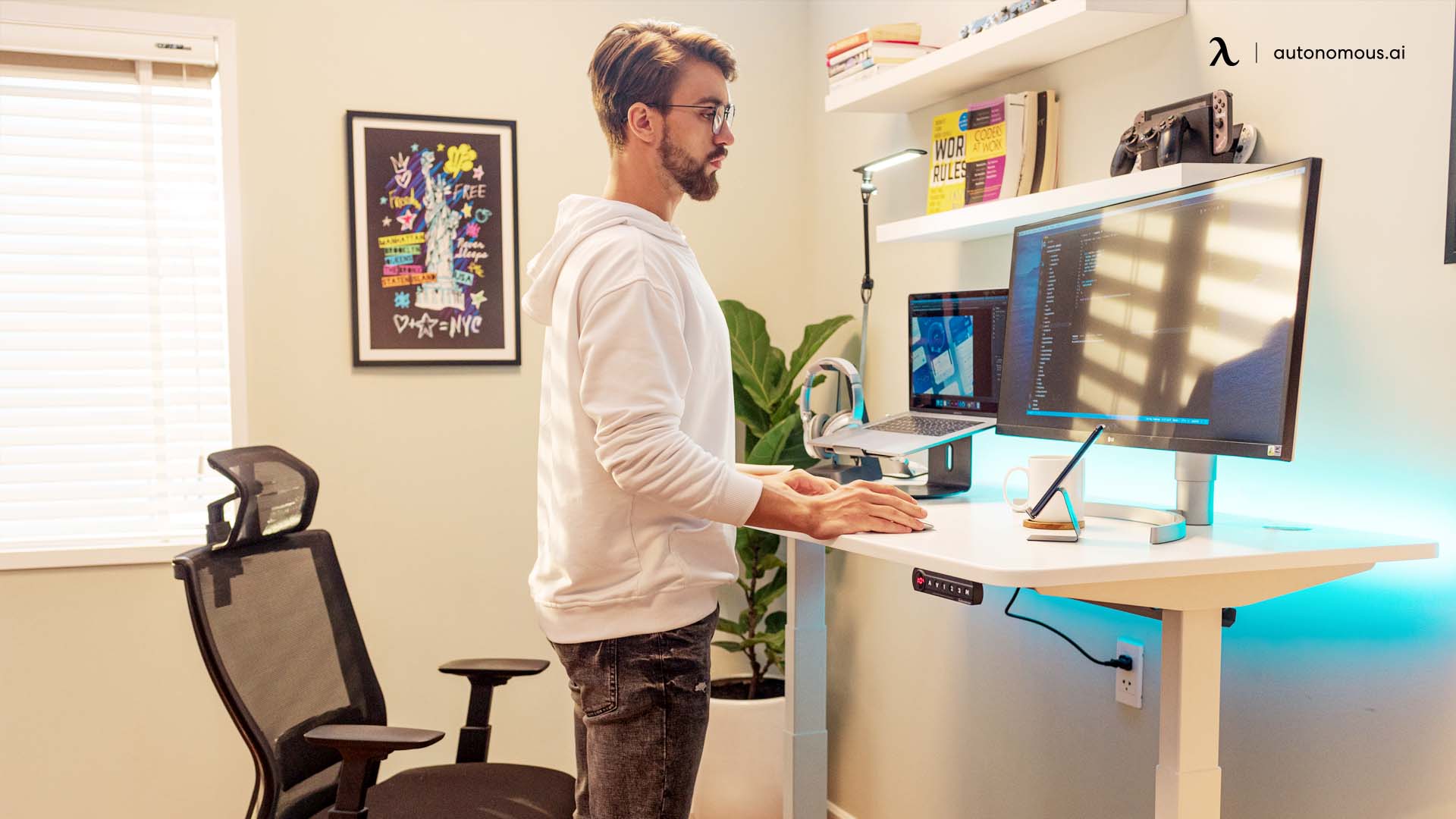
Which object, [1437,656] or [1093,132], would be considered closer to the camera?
[1437,656]

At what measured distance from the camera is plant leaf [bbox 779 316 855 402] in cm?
310

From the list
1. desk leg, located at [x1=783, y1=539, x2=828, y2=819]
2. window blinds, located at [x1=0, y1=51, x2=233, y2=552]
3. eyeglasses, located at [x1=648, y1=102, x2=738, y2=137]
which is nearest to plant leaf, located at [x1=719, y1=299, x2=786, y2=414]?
desk leg, located at [x1=783, y1=539, x2=828, y2=819]

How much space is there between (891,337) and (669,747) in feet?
5.43

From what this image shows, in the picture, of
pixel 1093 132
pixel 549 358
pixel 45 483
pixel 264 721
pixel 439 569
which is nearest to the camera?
pixel 549 358

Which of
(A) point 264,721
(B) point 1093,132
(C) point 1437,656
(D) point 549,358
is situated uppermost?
(B) point 1093,132

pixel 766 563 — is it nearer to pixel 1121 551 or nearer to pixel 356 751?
pixel 356 751

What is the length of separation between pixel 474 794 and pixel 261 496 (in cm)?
64

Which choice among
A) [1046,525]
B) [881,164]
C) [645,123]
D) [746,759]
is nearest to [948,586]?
[1046,525]

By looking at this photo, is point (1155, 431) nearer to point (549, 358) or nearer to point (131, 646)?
point (549, 358)

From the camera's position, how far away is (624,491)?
1.56m

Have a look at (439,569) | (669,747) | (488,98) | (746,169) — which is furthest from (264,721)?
(746,169)

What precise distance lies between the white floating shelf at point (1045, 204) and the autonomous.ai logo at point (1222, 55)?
19 cm

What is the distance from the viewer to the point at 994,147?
7.68ft

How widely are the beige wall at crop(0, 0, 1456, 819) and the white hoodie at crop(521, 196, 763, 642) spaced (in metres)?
0.92
